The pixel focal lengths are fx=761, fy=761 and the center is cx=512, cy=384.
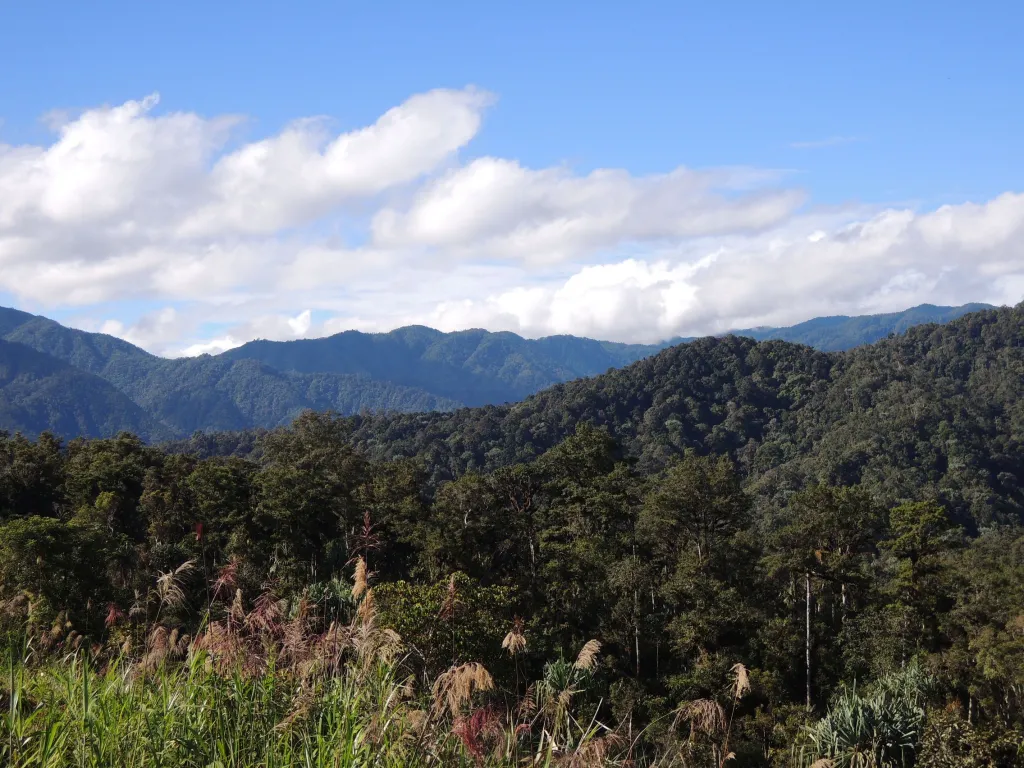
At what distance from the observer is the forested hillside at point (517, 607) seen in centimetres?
345

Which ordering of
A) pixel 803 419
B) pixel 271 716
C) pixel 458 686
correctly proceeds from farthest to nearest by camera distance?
1. pixel 803 419
2. pixel 458 686
3. pixel 271 716

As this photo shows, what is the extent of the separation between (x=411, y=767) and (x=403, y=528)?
78.1ft

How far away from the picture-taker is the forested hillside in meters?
3.45

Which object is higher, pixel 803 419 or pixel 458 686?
pixel 458 686

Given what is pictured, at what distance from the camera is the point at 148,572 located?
19.9m

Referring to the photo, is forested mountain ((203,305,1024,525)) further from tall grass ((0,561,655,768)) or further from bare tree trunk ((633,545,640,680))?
tall grass ((0,561,655,768))

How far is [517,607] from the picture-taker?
2183cm

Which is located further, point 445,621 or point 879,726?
point 445,621

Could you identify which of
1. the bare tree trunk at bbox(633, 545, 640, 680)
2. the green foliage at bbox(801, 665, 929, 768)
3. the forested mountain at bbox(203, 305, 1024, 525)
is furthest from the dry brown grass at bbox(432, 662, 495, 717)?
the forested mountain at bbox(203, 305, 1024, 525)

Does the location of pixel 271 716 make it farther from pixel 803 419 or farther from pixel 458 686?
pixel 803 419

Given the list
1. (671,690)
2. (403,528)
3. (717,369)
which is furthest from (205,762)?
(717,369)

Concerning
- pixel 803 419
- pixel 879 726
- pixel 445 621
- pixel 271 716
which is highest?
pixel 271 716

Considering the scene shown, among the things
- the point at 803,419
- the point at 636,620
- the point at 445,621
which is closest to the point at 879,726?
the point at 445,621

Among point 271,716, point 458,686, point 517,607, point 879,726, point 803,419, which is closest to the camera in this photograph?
point 271,716
